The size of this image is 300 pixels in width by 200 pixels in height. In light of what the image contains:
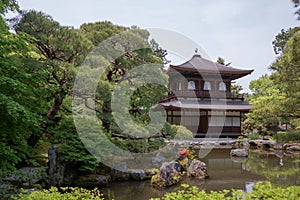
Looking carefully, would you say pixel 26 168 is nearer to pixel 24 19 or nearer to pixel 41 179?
pixel 41 179

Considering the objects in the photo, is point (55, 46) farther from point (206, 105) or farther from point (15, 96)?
point (206, 105)

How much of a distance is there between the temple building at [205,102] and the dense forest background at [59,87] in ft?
38.2

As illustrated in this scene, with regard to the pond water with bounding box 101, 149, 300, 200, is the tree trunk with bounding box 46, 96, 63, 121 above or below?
above

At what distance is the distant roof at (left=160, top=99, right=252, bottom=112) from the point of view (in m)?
20.1

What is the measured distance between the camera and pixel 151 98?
8398 millimetres

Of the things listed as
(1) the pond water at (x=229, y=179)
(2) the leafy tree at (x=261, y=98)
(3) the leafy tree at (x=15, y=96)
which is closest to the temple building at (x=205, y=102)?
(2) the leafy tree at (x=261, y=98)

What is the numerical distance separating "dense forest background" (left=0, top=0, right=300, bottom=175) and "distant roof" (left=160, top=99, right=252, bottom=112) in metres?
11.3

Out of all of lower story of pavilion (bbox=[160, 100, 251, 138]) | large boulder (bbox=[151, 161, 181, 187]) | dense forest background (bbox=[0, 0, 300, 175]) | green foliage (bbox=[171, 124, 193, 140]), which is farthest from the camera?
lower story of pavilion (bbox=[160, 100, 251, 138])

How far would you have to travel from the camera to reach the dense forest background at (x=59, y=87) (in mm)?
5023

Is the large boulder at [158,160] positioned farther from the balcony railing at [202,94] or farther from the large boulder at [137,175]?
the balcony railing at [202,94]

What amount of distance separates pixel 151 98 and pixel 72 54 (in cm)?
281

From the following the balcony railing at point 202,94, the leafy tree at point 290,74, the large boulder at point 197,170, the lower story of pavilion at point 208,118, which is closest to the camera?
the leafy tree at point 290,74

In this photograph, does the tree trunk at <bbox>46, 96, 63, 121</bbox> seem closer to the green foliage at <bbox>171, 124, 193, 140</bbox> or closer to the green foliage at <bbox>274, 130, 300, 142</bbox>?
the green foliage at <bbox>171, 124, 193, 140</bbox>

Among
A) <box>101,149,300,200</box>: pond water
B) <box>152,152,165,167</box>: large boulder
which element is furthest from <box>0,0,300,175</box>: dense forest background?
<box>152,152,165,167</box>: large boulder
